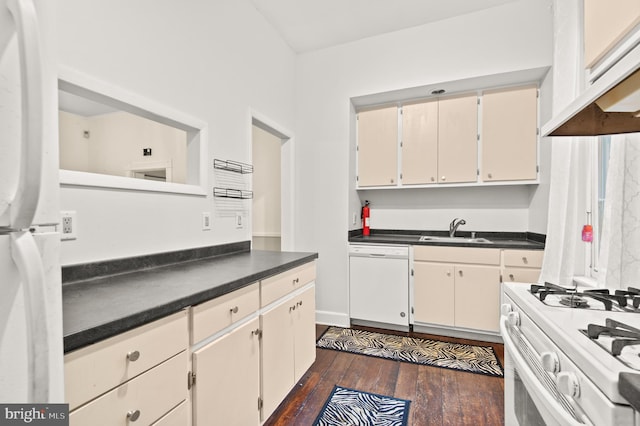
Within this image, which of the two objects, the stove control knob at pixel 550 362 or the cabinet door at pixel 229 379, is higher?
the stove control knob at pixel 550 362

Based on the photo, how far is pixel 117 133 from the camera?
3.87 meters

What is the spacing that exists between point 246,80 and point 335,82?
44.6 inches

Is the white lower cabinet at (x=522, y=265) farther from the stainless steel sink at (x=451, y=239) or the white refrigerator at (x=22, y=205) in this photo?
the white refrigerator at (x=22, y=205)

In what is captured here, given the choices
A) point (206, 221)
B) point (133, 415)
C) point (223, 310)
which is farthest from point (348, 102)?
point (133, 415)

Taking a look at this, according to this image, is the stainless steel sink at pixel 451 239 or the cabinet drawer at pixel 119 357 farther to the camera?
the stainless steel sink at pixel 451 239

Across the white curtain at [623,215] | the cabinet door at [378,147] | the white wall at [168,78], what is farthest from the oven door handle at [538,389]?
the cabinet door at [378,147]

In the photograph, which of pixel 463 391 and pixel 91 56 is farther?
pixel 463 391

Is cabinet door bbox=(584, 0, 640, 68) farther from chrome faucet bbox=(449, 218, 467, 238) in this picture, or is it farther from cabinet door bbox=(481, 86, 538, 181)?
chrome faucet bbox=(449, 218, 467, 238)

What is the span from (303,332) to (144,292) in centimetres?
116

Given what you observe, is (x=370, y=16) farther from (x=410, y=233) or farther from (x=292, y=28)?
(x=410, y=233)

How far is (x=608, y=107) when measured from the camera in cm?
93

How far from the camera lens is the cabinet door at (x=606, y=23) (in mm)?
893

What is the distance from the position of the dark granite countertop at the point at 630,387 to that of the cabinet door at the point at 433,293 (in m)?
2.37

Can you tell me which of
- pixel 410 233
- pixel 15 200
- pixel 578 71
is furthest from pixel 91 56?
pixel 410 233
